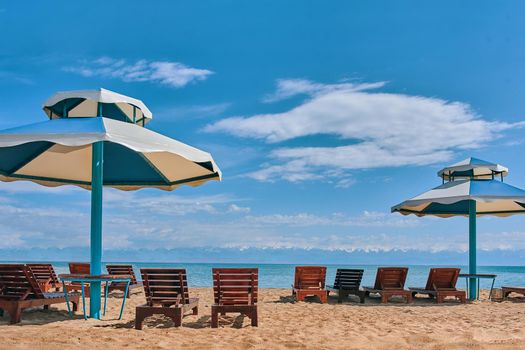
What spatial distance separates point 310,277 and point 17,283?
562 centimetres

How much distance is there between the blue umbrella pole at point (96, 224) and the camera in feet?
24.8

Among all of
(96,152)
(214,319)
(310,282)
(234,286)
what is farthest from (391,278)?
(96,152)

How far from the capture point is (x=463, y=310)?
9859 millimetres

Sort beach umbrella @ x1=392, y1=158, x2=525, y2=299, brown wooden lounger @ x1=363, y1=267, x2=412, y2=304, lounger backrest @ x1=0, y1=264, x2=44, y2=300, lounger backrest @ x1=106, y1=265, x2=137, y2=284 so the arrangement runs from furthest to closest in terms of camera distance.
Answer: lounger backrest @ x1=106, y1=265, x2=137, y2=284
brown wooden lounger @ x1=363, y1=267, x2=412, y2=304
beach umbrella @ x1=392, y1=158, x2=525, y2=299
lounger backrest @ x1=0, y1=264, x2=44, y2=300

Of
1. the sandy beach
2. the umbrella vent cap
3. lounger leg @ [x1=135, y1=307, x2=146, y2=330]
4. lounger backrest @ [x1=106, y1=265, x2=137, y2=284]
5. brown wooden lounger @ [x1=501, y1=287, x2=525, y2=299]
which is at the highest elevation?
the umbrella vent cap

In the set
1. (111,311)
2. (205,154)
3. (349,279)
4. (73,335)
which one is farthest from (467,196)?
(73,335)

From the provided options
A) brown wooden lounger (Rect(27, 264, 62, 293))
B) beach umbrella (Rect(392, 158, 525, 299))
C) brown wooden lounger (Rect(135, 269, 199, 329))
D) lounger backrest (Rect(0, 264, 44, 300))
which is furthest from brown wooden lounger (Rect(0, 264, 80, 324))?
beach umbrella (Rect(392, 158, 525, 299))

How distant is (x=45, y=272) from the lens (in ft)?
36.9

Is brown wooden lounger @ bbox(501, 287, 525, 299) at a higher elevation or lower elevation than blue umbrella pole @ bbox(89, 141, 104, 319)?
lower

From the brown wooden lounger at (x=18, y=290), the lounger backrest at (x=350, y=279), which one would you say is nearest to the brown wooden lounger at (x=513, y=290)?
the lounger backrest at (x=350, y=279)

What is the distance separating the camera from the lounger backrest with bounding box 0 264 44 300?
284 inches

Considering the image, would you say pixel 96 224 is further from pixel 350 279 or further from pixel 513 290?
pixel 513 290

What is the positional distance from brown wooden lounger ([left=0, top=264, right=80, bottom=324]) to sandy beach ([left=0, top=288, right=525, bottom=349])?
23 cm

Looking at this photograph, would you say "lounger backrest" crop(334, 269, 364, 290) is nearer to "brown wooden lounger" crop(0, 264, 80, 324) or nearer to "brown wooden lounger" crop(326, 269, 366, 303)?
"brown wooden lounger" crop(326, 269, 366, 303)
